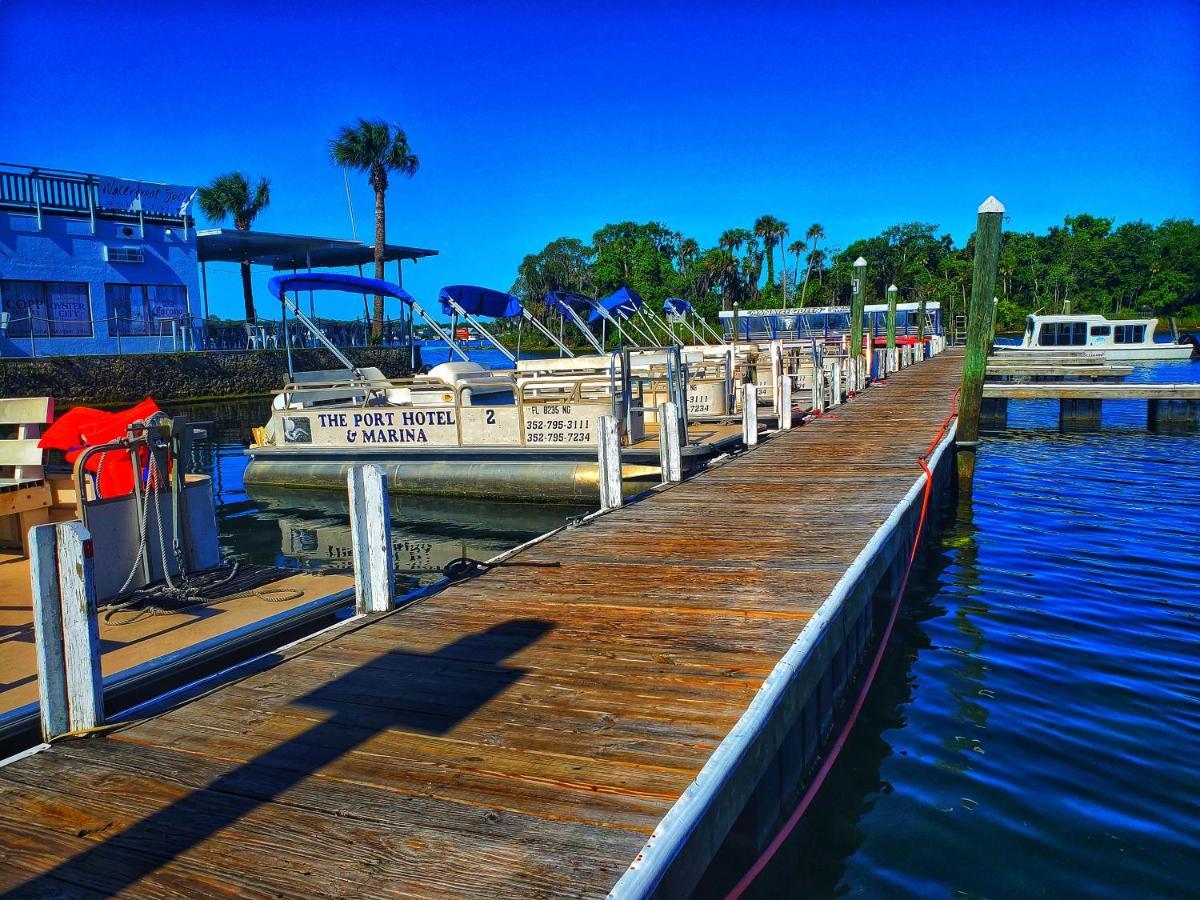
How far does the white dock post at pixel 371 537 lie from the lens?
5.17 m

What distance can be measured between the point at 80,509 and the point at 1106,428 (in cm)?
2312

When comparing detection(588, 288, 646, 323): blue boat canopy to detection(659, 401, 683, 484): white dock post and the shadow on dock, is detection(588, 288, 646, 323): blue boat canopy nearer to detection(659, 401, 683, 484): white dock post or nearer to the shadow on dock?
detection(659, 401, 683, 484): white dock post

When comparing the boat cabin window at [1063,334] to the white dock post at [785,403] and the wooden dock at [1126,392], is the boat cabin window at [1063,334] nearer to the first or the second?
the wooden dock at [1126,392]

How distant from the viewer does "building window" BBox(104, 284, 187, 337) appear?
33.7 meters

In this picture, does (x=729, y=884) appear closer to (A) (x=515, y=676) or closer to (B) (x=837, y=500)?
(A) (x=515, y=676)

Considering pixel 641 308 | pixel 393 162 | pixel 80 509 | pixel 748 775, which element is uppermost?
pixel 393 162

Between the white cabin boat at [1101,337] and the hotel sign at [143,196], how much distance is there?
121 feet

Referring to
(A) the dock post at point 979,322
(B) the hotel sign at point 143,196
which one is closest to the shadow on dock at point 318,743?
(A) the dock post at point 979,322

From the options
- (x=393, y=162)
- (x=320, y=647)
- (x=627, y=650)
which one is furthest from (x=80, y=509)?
(x=393, y=162)

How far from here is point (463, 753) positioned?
344cm

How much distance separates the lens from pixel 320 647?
15.6 feet

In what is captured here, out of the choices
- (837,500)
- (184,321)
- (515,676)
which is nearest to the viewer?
(515,676)

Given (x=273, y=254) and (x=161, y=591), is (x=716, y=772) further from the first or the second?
(x=273, y=254)

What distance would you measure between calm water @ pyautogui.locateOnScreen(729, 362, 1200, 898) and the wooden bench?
19.3 ft
